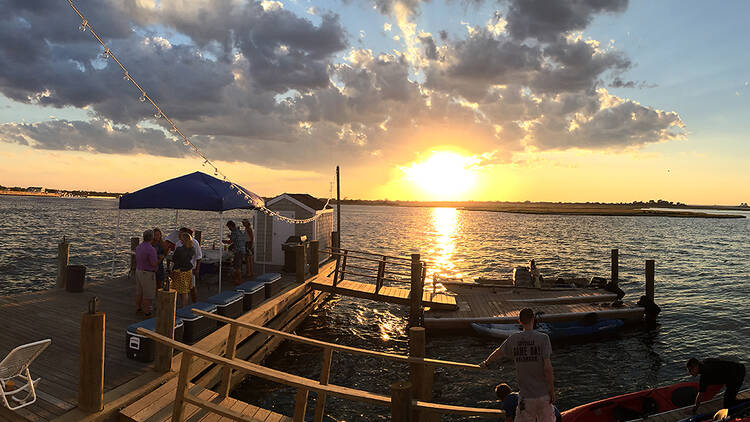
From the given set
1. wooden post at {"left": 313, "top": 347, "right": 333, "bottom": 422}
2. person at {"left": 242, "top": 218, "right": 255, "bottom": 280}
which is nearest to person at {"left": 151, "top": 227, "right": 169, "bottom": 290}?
person at {"left": 242, "top": 218, "right": 255, "bottom": 280}

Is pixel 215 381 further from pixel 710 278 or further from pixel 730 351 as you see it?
pixel 710 278

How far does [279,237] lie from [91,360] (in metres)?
14.1

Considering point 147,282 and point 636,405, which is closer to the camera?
point 636,405

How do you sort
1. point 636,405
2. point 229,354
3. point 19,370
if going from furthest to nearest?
point 636,405 → point 229,354 → point 19,370

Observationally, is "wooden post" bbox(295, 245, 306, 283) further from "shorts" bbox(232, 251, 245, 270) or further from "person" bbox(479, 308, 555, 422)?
"person" bbox(479, 308, 555, 422)

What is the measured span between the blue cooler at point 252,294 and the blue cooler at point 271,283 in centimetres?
21

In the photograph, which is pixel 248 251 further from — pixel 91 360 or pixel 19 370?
pixel 91 360

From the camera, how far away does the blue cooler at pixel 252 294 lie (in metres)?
11.7

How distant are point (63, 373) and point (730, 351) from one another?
864 inches

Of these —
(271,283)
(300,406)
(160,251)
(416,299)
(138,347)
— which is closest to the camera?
(300,406)

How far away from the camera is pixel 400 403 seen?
4.44m

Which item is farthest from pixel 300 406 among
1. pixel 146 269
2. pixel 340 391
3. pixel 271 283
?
pixel 271 283

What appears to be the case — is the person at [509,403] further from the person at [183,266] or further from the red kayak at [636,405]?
the person at [183,266]

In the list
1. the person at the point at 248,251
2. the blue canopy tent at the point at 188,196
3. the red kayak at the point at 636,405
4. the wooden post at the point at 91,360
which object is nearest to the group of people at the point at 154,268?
the blue canopy tent at the point at 188,196
